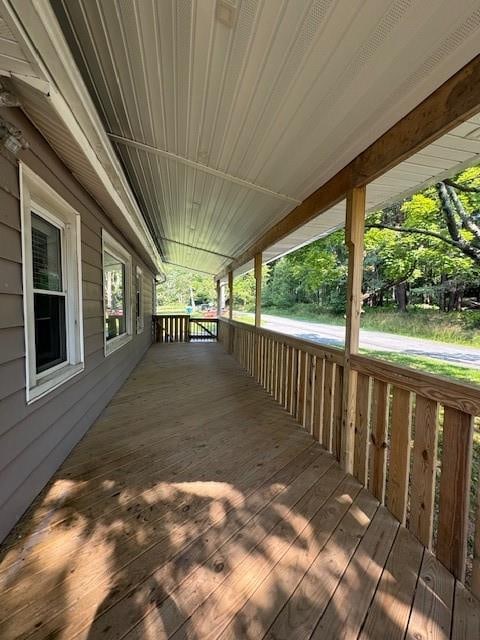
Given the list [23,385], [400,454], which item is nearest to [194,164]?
[23,385]

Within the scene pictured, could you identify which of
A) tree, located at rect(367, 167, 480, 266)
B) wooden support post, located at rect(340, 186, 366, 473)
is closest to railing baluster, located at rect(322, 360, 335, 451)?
wooden support post, located at rect(340, 186, 366, 473)

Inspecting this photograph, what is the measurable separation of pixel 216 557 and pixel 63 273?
2335mm

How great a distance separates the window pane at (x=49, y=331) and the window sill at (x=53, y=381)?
0.08 metres

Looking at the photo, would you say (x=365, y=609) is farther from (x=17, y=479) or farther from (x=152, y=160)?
(x=152, y=160)

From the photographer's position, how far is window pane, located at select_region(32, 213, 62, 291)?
7.01 feet

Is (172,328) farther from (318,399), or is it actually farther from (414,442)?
(414,442)

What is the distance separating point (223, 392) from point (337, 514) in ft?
8.97

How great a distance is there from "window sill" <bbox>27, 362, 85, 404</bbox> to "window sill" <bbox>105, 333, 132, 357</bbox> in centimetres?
107

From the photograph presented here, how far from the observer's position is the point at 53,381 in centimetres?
216

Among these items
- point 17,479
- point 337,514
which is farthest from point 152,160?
point 337,514

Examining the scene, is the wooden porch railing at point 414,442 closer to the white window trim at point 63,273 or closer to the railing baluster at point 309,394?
the railing baluster at point 309,394

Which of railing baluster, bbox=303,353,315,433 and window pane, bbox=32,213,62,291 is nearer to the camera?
window pane, bbox=32,213,62,291

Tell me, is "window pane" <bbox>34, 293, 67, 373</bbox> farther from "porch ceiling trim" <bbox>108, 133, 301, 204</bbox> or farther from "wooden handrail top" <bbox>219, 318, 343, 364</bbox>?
"wooden handrail top" <bbox>219, 318, 343, 364</bbox>

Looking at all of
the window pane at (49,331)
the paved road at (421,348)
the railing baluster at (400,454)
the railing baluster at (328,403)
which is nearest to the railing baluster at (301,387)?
the railing baluster at (328,403)
